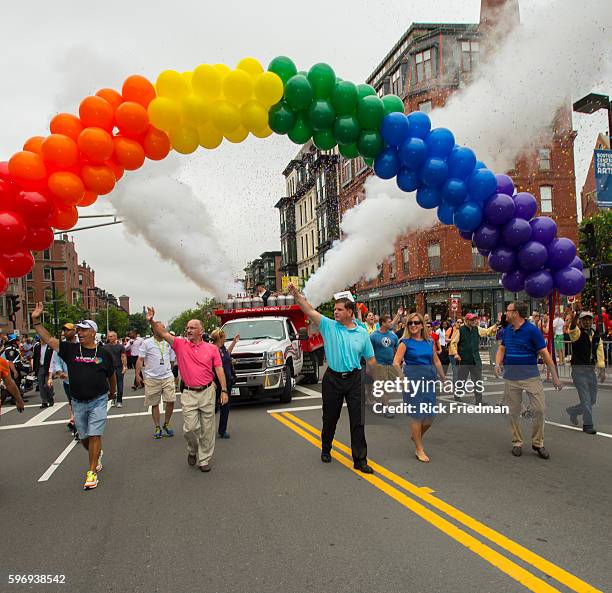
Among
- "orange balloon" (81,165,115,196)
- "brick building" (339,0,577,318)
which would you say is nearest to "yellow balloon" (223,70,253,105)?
"orange balloon" (81,165,115,196)

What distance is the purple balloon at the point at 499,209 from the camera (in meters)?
7.55

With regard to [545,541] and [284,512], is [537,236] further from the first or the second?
[284,512]

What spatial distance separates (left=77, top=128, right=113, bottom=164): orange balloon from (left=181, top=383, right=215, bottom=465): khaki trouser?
10.5ft

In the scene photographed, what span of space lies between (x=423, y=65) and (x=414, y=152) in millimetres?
22733

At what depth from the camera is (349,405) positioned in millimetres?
6266

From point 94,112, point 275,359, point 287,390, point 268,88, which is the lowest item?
point 287,390

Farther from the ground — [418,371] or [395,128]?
[395,128]

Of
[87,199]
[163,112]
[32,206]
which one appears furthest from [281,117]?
[32,206]

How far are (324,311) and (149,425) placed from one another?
23.7 m

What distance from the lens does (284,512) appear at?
480cm

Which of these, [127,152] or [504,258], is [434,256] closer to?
[504,258]

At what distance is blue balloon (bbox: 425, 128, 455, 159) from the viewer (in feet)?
25.0

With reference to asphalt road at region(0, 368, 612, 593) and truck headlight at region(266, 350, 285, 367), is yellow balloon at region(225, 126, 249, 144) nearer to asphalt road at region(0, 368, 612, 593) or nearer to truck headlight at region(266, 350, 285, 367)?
asphalt road at region(0, 368, 612, 593)

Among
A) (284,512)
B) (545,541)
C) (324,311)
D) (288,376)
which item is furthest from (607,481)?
(324,311)
